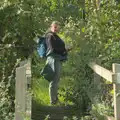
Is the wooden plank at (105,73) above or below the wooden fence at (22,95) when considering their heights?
above

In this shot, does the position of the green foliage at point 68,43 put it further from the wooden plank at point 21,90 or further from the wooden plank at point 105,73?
the wooden plank at point 21,90

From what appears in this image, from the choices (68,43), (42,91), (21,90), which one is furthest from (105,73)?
(68,43)

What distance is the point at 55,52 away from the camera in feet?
22.1

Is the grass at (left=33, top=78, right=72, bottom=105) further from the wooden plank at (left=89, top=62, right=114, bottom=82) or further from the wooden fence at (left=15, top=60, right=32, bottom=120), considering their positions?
the wooden fence at (left=15, top=60, right=32, bottom=120)

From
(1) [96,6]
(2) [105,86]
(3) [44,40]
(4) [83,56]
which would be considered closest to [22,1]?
(3) [44,40]

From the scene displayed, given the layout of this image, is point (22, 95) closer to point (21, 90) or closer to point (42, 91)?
point (21, 90)

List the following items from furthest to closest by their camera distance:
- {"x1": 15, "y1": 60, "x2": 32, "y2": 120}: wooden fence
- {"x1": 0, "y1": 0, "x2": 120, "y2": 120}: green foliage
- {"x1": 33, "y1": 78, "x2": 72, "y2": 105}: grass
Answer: {"x1": 33, "y1": 78, "x2": 72, "y2": 105}: grass → {"x1": 0, "y1": 0, "x2": 120, "y2": 120}: green foliage → {"x1": 15, "y1": 60, "x2": 32, "y2": 120}: wooden fence

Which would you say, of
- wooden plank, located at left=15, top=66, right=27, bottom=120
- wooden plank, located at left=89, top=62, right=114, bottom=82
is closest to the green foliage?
wooden plank, located at left=89, top=62, right=114, bottom=82

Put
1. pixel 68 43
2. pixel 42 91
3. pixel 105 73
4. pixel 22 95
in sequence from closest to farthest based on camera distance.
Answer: pixel 22 95 → pixel 105 73 → pixel 42 91 → pixel 68 43

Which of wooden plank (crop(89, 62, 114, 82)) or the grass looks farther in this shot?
the grass

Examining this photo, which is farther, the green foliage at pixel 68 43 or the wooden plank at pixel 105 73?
the green foliage at pixel 68 43

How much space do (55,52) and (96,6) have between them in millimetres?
6181

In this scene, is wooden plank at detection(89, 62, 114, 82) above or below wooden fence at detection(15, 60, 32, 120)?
above

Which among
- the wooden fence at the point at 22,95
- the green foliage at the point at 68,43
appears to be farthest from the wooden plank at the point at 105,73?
the wooden fence at the point at 22,95
